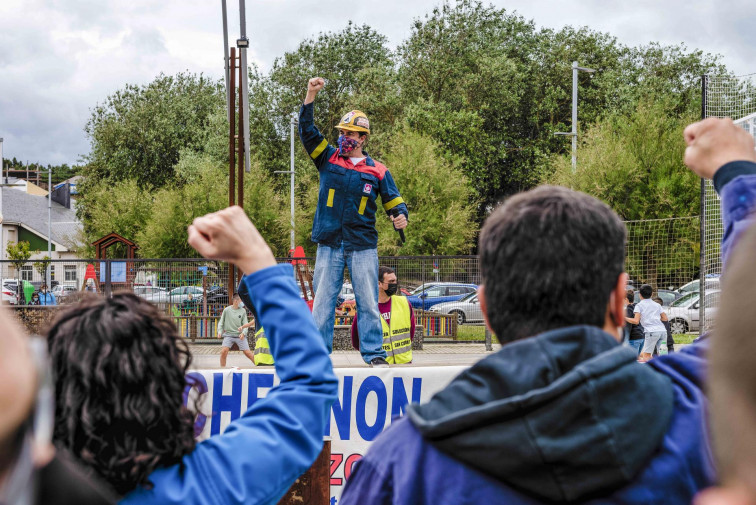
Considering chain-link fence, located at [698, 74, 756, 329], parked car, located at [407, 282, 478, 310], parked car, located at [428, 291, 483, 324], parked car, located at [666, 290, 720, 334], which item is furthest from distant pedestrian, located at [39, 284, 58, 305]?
parked car, located at [666, 290, 720, 334]

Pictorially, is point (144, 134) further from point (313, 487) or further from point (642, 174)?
point (313, 487)

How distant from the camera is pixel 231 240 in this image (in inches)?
61.7

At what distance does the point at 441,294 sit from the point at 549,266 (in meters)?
20.2

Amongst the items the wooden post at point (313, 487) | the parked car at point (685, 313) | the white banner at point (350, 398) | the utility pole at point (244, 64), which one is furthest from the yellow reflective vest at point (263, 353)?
the parked car at point (685, 313)

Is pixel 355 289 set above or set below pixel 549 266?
below

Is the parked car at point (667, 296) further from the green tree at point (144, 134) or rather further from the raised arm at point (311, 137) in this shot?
the green tree at point (144, 134)

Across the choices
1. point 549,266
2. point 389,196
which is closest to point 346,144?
point 389,196

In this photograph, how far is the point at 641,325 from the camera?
14617mm

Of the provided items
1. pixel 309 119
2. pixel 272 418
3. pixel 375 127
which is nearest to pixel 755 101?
pixel 309 119

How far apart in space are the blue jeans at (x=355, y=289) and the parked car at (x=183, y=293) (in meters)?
13.3

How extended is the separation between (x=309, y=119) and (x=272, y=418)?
175 inches

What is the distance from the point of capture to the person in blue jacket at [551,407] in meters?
1.13

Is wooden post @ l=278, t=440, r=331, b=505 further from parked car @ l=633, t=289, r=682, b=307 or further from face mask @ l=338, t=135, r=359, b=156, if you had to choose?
parked car @ l=633, t=289, r=682, b=307

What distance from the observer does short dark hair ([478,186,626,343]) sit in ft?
4.19
